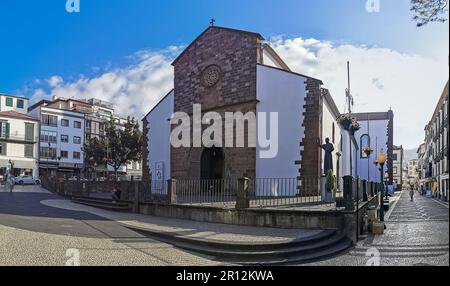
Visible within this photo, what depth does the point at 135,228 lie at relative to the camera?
39.5ft

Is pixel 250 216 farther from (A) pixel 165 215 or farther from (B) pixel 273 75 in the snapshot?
(B) pixel 273 75

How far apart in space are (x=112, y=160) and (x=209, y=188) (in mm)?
26302

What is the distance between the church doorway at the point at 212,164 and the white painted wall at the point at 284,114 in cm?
405

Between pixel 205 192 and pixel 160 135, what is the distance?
11.1 m

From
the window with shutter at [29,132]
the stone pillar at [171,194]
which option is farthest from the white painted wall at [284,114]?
the window with shutter at [29,132]

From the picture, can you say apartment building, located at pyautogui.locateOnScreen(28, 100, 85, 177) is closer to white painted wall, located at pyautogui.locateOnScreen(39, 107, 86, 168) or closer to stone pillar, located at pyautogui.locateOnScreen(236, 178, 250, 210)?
white painted wall, located at pyautogui.locateOnScreen(39, 107, 86, 168)

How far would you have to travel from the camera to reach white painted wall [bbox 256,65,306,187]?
20188 mm

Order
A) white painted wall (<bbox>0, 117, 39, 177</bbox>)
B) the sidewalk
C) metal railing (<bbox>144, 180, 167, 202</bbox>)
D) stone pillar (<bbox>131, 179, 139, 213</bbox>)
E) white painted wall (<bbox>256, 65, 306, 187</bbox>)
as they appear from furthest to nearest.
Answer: white painted wall (<bbox>0, 117, 39, 177</bbox>) < white painted wall (<bbox>256, 65, 306, 187</bbox>) < stone pillar (<bbox>131, 179, 139, 213</bbox>) < metal railing (<bbox>144, 180, 167, 202</bbox>) < the sidewalk

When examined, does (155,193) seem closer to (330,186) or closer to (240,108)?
(240,108)

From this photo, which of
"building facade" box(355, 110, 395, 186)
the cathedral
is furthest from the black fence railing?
"building facade" box(355, 110, 395, 186)

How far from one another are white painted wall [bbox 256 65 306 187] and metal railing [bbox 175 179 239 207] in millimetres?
3623

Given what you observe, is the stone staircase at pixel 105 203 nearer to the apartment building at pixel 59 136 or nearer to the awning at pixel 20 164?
the apartment building at pixel 59 136
